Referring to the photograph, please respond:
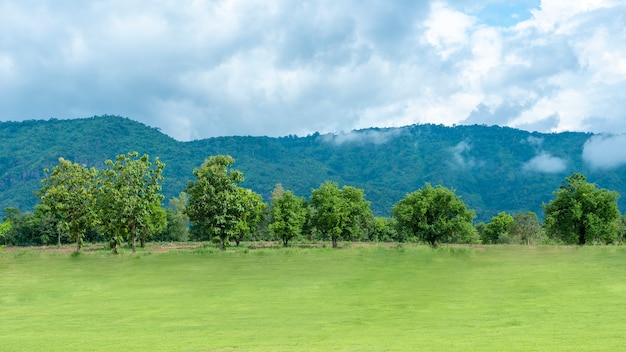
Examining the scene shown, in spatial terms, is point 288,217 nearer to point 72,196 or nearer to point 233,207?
point 233,207

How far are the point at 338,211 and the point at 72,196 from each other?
37.9 m

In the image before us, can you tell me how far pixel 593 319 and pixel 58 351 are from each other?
19.0m

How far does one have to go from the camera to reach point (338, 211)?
83250 mm

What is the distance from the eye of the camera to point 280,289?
3328 centimetres

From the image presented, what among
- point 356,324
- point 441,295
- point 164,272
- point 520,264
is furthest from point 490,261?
point 356,324

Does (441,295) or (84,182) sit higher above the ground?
(84,182)

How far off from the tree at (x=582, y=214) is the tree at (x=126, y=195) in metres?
56.7

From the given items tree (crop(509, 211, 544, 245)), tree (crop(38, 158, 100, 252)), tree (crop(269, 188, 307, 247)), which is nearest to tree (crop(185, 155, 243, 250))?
tree (crop(269, 188, 307, 247))

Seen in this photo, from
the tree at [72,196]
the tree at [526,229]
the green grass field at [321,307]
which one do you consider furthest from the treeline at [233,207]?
the tree at [526,229]

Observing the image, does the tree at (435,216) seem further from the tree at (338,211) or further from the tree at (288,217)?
the tree at (288,217)

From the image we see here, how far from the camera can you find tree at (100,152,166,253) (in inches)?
2648

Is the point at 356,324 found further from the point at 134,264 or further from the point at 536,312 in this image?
the point at 134,264

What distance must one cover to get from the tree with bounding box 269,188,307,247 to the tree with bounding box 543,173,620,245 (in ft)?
123

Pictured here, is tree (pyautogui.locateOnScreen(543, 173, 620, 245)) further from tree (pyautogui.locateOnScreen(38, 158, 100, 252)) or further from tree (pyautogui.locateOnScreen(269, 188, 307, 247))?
tree (pyautogui.locateOnScreen(38, 158, 100, 252))
